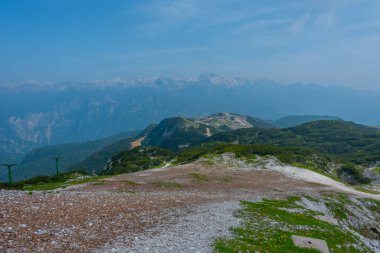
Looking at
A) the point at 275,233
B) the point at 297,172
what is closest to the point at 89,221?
the point at 275,233

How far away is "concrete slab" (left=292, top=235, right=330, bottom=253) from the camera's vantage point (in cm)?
2135

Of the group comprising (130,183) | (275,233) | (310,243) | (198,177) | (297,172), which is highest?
(275,233)

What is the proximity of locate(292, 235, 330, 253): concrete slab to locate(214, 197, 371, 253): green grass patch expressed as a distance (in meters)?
0.49

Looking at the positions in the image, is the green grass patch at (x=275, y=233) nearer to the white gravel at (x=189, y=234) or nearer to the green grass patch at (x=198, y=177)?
the white gravel at (x=189, y=234)

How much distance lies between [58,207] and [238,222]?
1357 cm

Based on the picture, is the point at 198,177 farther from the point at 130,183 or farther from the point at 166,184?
the point at 130,183

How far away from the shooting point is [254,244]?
2031 cm

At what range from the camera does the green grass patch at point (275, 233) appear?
65.4 ft

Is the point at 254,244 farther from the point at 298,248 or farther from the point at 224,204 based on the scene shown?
the point at 224,204

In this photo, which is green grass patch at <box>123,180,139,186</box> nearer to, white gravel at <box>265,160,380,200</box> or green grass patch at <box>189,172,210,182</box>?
green grass patch at <box>189,172,210,182</box>

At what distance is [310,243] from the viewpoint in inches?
874

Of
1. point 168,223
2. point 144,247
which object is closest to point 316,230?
point 168,223

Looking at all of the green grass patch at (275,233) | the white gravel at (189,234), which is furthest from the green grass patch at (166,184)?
the white gravel at (189,234)

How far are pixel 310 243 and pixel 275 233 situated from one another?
2.45m
